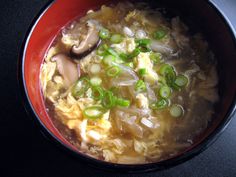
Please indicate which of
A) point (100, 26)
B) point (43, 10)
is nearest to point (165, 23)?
→ point (100, 26)

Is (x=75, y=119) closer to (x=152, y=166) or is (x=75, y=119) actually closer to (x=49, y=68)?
(x=49, y=68)

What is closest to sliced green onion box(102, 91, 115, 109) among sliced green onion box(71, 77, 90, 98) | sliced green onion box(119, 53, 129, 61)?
sliced green onion box(71, 77, 90, 98)

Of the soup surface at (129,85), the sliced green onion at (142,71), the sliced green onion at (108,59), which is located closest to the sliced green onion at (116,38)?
the soup surface at (129,85)

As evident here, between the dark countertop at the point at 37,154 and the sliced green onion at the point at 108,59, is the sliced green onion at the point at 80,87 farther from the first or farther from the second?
the dark countertop at the point at 37,154

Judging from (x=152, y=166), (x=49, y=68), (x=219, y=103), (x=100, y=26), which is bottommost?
(x=152, y=166)

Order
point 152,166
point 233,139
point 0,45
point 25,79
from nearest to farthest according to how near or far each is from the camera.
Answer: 1. point 152,166
2. point 25,79
3. point 233,139
4. point 0,45

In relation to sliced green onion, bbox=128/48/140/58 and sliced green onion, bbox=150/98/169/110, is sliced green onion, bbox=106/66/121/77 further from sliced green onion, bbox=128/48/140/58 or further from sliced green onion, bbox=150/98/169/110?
sliced green onion, bbox=150/98/169/110

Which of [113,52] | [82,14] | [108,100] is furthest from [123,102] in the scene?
[82,14]
